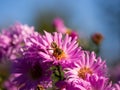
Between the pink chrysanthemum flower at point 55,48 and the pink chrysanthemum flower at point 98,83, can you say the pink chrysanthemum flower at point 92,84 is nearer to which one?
the pink chrysanthemum flower at point 98,83

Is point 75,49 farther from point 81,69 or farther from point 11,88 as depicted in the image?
point 11,88

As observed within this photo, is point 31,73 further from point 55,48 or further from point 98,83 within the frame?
point 98,83

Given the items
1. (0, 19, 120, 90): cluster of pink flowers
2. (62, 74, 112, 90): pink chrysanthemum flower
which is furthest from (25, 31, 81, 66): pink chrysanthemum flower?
Result: (62, 74, 112, 90): pink chrysanthemum flower

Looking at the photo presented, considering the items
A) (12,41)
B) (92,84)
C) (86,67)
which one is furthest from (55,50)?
(12,41)

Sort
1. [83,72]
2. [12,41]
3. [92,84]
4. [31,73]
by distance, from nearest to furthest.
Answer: [92,84] < [83,72] < [31,73] < [12,41]

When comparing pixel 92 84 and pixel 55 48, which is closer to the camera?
pixel 92 84

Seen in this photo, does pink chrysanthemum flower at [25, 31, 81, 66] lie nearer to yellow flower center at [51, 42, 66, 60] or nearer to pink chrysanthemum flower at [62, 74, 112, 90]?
yellow flower center at [51, 42, 66, 60]
